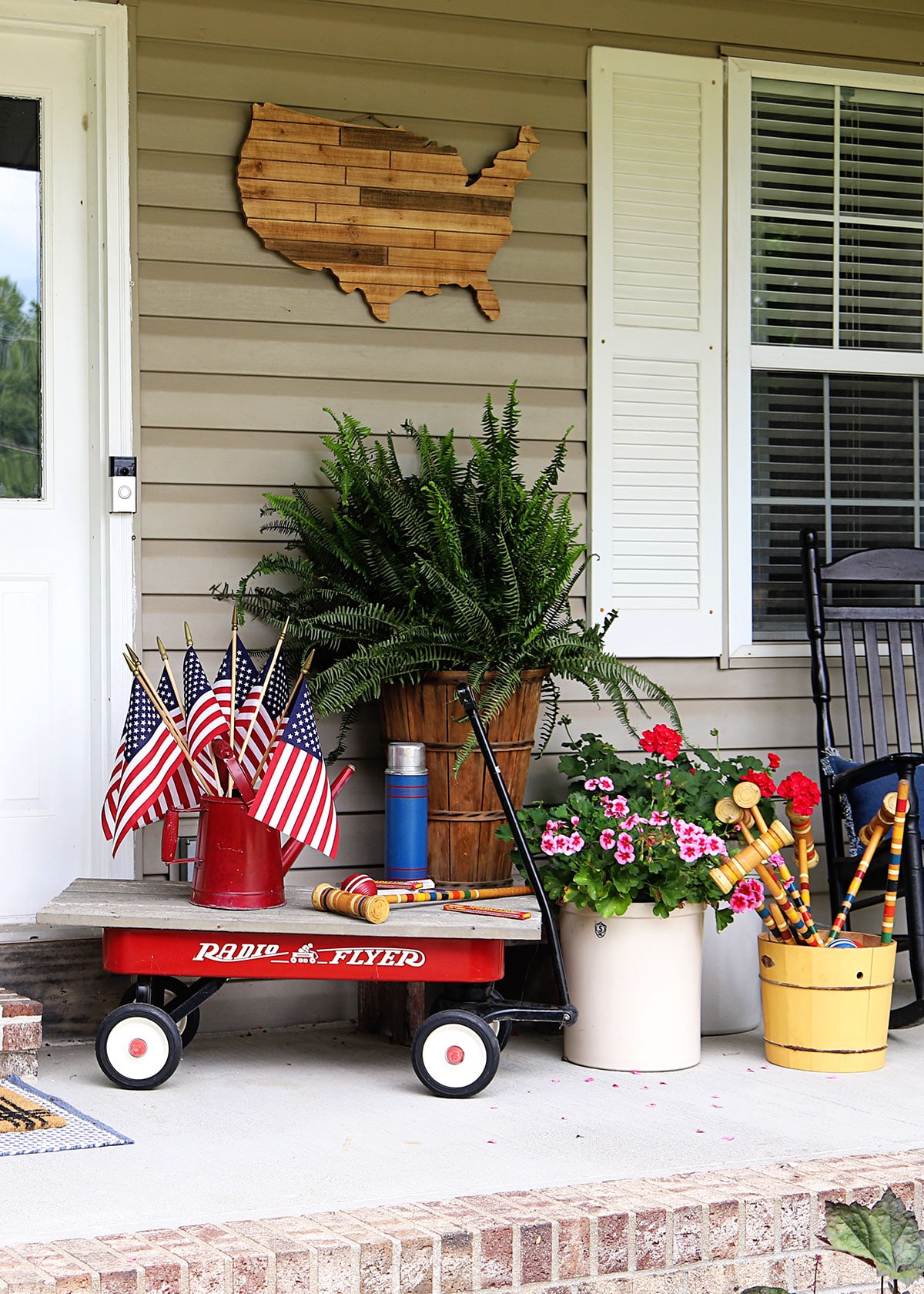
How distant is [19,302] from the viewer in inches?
134

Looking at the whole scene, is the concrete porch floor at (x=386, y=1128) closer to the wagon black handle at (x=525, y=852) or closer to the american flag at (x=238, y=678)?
the wagon black handle at (x=525, y=852)

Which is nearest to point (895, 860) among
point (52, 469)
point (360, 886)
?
point (360, 886)

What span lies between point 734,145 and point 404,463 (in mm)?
1259

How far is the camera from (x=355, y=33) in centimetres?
355

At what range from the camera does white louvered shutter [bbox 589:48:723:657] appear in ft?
12.3

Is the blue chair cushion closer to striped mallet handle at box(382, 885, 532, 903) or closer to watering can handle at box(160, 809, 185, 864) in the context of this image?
striped mallet handle at box(382, 885, 532, 903)

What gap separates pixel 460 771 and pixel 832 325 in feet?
5.56

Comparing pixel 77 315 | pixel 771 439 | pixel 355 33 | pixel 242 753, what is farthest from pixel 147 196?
pixel 771 439

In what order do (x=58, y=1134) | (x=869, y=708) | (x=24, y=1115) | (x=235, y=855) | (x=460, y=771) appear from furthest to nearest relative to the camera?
(x=869, y=708), (x=460, y=771), (x=235, y=855), (x=24, y=1115), (x=58, y=1134)

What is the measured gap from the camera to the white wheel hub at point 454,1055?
285 centimetres

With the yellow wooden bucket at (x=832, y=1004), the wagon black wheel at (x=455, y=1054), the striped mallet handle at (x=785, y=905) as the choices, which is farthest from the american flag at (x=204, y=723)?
the yellow wooden bucket at (x=832, y=1004)

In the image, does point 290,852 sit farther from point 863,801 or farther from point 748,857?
point 863,801

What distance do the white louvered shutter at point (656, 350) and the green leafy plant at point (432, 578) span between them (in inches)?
13.7

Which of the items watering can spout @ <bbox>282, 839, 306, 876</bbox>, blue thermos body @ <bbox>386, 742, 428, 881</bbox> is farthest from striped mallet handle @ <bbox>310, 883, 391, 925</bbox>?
blue thermos body @ <bbox>386, 742, 428, 881</bbox>
